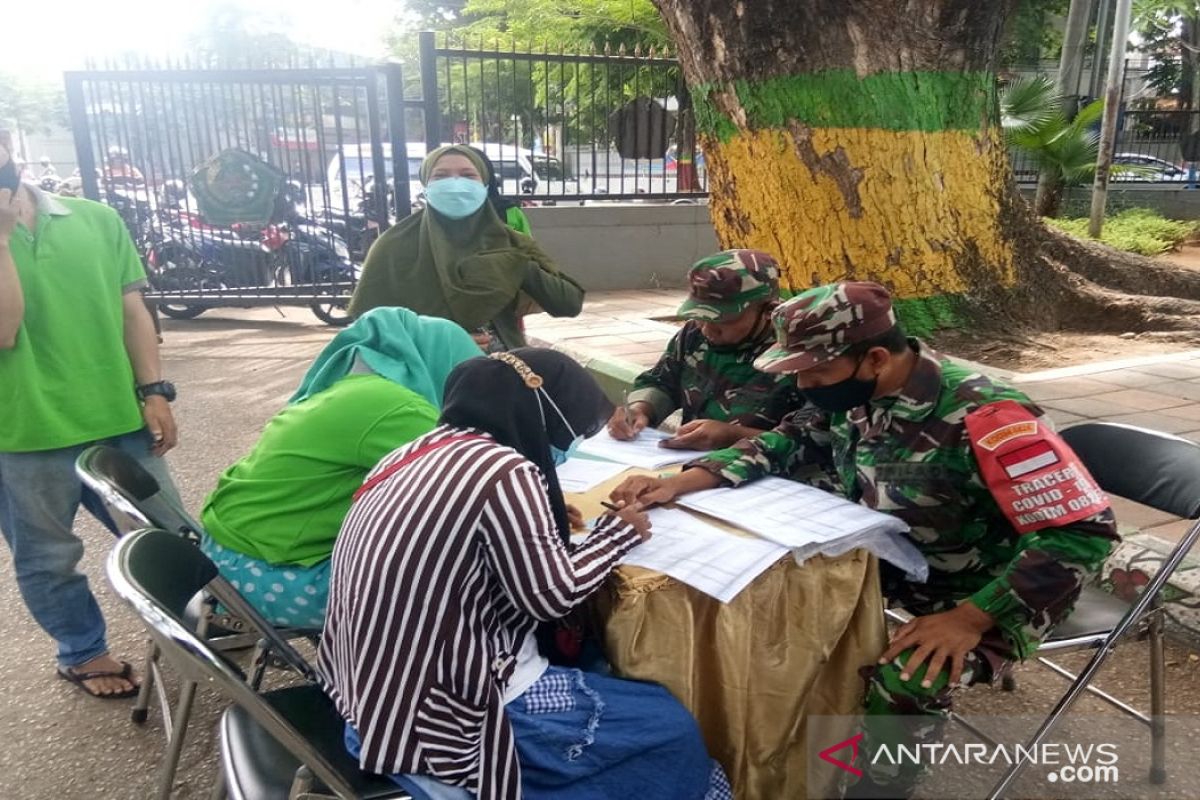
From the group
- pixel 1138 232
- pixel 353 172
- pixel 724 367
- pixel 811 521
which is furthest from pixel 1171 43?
pixel 811 521

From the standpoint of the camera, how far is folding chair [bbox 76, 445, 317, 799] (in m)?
1.89

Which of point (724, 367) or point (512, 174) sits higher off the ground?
point (512, 174)

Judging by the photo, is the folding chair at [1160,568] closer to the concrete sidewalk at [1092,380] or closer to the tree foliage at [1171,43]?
the concrete sidewalk at [1092,380]

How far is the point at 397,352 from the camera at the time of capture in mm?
2340

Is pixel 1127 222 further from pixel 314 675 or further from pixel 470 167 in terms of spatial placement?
pixel 314 675

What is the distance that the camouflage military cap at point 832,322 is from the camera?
5.67 ft

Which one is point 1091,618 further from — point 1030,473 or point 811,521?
point 811,521

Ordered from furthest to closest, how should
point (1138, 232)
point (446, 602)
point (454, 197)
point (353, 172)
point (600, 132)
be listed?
point (1138, 232), point (353, 172), point (600, 132), point (454, 197), point (446, 602)

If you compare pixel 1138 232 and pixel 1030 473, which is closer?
pixel 1030 473

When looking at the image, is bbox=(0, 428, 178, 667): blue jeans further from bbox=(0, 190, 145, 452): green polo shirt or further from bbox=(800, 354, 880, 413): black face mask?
bbox=(800, 354, 880, 413): black face mask

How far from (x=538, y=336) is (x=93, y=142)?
4.06 m

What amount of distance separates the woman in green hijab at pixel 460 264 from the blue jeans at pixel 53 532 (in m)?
1.15

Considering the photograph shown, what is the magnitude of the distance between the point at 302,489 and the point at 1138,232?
45.3 feet

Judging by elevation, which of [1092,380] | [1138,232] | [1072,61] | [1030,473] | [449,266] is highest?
[1072,61]
